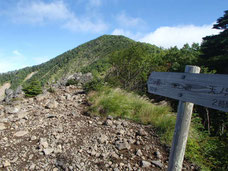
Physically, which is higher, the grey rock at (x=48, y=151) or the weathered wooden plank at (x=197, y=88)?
the weathered wooden plank at (x=197, y=88)

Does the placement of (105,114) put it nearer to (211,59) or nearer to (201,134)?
(201,134)

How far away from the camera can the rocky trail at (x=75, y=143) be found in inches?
93.5

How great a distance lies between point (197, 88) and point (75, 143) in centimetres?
267

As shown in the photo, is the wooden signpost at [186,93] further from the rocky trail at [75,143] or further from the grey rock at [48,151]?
the grey rock at [48,151]

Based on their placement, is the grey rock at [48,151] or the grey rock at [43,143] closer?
the grey rock at [48,151]

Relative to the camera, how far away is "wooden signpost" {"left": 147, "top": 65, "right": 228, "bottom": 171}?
1.04 metres

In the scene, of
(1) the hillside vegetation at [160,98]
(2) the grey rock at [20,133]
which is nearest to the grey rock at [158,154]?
(1) the hillside vegetation at [160,98]

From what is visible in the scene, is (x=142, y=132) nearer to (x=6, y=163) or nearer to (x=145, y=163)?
(x=145, y=163)

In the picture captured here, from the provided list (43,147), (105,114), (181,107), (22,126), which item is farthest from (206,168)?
(22,126)

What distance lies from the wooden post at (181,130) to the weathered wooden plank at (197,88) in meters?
0.12

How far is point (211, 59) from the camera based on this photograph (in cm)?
842

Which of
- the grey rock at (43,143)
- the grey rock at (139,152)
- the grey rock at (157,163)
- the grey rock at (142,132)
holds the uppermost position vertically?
the grey rock at (142,132)

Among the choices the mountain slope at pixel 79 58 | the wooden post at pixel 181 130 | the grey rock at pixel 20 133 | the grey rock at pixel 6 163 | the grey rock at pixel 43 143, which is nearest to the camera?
the wooden post at pixel 181 130

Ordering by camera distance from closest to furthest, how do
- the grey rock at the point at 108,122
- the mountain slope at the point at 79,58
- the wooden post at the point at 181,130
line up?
the wooden post at the point at 181,130, the grey rock at the point at 108,122, the mountain slope at the point at 79,58
